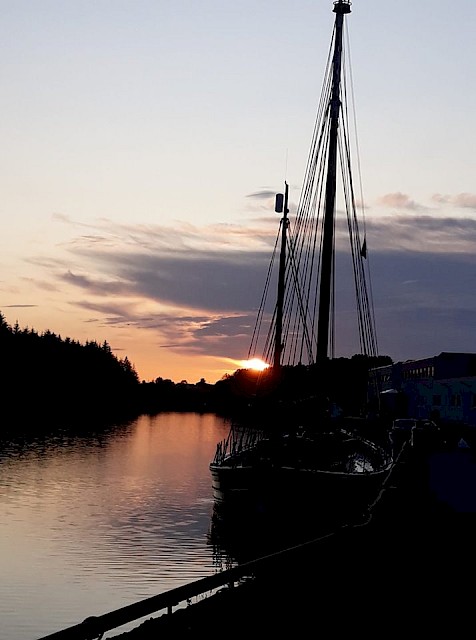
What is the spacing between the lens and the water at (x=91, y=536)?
103 ft

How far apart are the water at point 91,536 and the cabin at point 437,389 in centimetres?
1980

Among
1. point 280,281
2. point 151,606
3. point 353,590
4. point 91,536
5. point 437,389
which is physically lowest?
point 91,536

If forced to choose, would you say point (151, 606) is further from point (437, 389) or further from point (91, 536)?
point (437, 389)

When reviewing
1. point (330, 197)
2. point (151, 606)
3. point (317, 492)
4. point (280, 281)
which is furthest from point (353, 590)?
point (280, 281)

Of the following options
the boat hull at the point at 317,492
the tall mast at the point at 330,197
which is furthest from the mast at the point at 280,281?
the boat hull at the point at 317,492

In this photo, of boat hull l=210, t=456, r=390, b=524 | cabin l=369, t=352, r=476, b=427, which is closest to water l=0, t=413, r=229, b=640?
boat hull l=210, t=456, r=390, b=524

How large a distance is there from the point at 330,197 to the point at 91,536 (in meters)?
21.2

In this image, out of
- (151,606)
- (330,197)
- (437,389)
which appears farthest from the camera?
(437,389)

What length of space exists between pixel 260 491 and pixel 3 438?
291 ft

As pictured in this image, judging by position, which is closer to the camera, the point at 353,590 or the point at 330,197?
the point at 353,590

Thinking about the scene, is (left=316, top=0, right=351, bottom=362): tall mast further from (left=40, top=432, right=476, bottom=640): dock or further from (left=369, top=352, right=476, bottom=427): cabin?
(left=369, top=352, right=476, bottom=427): cabin

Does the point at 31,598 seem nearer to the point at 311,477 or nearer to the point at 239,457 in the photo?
the point at 311,477

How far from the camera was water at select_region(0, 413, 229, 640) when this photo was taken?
31.4 metres

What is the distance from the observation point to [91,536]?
45812 millimetres
